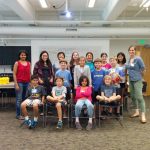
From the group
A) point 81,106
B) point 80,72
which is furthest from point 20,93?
point 81,106

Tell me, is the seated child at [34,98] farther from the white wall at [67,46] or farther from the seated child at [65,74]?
the white wall at [67,46]

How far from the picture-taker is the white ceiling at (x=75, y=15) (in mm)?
8289

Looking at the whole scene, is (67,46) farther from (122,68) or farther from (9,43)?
(122,68)

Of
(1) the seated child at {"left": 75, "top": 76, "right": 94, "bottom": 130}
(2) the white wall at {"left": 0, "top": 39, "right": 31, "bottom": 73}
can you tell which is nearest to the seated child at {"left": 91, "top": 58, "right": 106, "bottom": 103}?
(1) the seated child at {"left": 75, "top": 76, "right": 94, "bottom": 130}

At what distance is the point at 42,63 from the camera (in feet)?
18.3

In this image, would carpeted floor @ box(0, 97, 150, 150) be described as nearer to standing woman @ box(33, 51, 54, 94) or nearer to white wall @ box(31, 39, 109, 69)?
standing woman @ box(33, 51, 54, 94)

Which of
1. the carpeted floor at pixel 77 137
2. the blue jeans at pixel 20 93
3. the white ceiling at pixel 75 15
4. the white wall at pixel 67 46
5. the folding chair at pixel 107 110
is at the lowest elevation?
the carpeted floor at pixel 77 137

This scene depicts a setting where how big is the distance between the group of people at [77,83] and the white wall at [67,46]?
148 inches

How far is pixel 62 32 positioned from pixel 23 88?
3.84m

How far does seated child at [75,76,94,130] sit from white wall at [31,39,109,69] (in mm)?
4605

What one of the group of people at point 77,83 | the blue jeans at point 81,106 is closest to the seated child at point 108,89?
the group of people at point 77,83

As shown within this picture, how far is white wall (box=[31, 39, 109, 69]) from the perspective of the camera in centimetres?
970

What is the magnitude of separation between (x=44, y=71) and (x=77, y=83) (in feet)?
2.38

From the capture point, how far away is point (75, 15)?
390 inches
